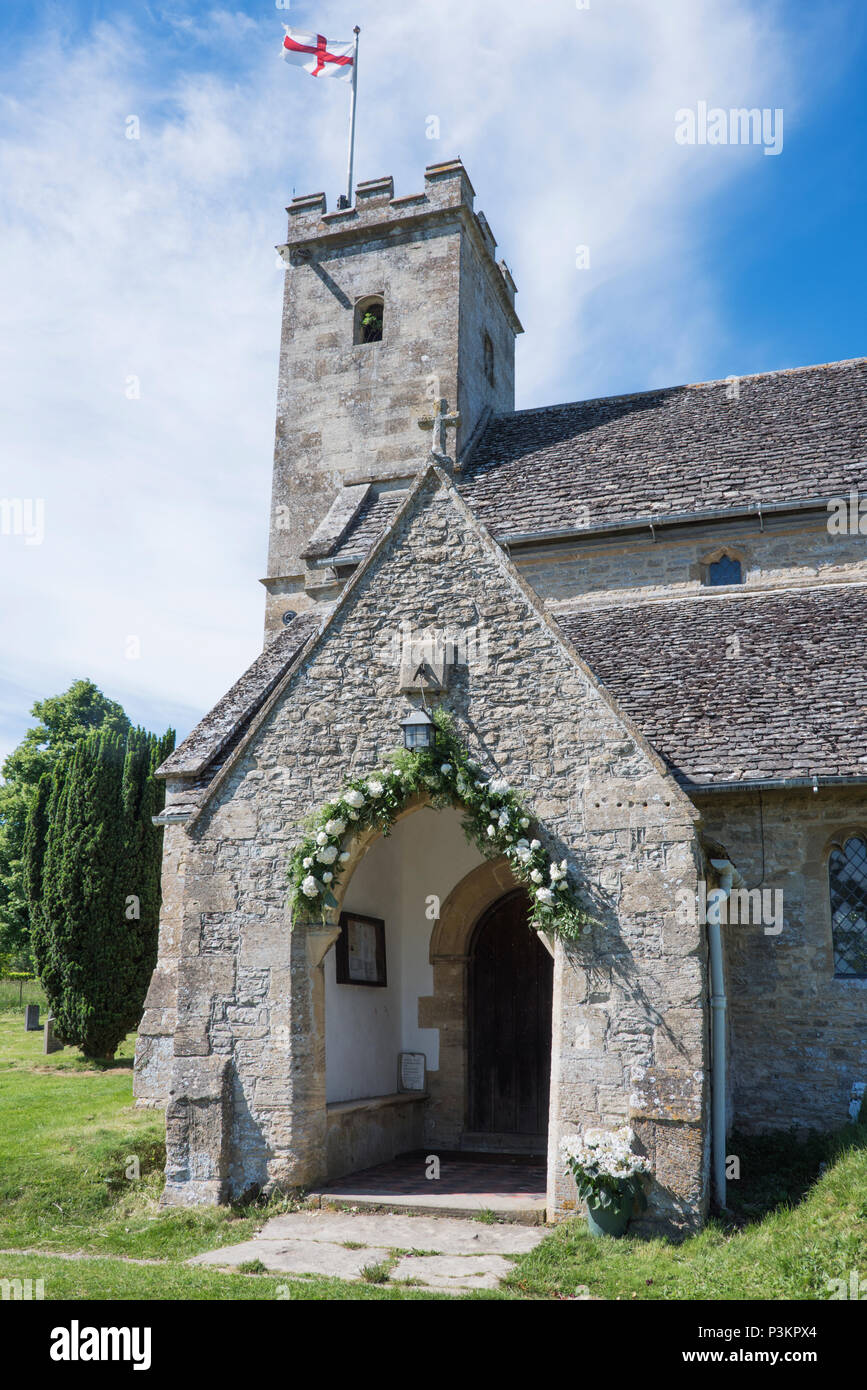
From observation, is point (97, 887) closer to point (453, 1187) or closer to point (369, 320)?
point (369, 320)

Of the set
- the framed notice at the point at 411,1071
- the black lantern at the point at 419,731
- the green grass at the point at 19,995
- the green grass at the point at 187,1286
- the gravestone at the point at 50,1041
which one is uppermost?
the black lantern at the point at 419,731

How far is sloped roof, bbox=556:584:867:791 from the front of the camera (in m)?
9.17

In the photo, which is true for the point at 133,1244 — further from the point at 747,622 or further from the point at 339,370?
the point at 339,370

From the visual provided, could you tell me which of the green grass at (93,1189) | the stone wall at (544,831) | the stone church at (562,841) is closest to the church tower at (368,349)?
the stone church at (562,841)

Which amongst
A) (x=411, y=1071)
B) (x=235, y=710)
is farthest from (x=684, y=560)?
(x=411, y=1071)

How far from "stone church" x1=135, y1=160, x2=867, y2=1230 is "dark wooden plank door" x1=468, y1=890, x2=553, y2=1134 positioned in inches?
1.3

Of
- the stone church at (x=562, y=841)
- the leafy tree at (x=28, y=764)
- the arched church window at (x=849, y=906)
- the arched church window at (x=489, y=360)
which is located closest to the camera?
the stone church at (x=562, y=841)

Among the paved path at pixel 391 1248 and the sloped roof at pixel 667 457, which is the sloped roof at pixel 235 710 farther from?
the paved path at pixel 391 1248

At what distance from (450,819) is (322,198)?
12.0 metres

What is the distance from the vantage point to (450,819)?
38.2 ft

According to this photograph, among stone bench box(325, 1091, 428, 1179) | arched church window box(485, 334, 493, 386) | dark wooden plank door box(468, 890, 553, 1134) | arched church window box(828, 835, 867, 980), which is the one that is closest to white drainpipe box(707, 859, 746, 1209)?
arched church window box(828, 835, 867, 980)

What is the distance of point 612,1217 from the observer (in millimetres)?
7074

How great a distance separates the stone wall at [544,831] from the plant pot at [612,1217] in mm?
240

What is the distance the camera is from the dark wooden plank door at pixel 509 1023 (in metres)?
11.0
